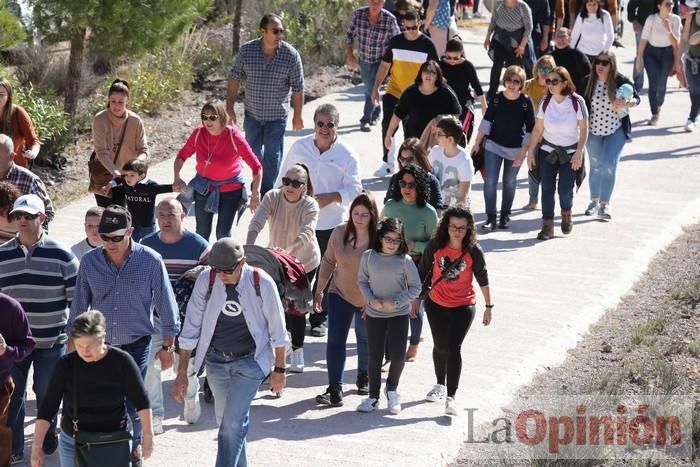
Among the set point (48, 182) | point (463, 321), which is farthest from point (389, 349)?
point (48, 182)

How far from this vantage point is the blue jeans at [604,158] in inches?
566

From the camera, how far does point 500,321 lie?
11484mm

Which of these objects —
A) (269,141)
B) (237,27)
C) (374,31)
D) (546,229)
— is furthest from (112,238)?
(237,27)

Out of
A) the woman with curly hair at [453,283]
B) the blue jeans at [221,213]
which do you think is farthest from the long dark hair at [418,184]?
the blue jeans at [221,213]

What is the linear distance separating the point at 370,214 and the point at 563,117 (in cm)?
449

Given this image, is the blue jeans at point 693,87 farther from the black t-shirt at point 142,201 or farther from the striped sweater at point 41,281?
the striped sweater at point 41,281

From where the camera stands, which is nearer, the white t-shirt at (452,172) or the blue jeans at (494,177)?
the white t-shirt at (452,172)

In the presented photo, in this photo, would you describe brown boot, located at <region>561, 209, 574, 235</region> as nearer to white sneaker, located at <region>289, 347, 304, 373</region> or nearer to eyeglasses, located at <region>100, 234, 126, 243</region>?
white sneaker, located at <region>289, 347, 304, 373</region>

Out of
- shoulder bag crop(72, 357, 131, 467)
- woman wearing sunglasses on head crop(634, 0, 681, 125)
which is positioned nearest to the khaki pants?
shoulder bag crop(72, 357, 131, 467)

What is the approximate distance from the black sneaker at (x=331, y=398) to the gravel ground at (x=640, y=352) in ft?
3.29

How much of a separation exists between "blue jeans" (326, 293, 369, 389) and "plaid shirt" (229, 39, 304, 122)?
14.4 ft

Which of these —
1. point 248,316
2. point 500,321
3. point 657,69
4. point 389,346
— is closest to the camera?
point 248,316

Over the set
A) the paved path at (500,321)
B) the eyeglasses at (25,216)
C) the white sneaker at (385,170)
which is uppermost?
the eyeglasses at (25,216)

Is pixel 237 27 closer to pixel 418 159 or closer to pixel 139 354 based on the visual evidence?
pixel 418 159
